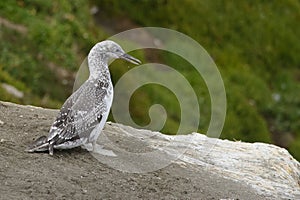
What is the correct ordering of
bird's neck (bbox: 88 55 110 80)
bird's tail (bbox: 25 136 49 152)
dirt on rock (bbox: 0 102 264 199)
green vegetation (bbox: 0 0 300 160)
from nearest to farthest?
dirt on rock (bbox: 0 102 264 199) < bird's tail (bbox: 25 136 49 152) < bird's neck (bbox: 88 55 110 80) < green vegetation (bbox: 0 0 300 160)

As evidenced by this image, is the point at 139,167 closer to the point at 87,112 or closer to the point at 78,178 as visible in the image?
the point at 87,112

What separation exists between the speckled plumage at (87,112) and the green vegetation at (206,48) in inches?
416

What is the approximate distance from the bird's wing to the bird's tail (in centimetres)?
14

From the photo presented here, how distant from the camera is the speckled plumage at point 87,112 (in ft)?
40.5

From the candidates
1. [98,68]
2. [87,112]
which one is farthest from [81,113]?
[98,68]

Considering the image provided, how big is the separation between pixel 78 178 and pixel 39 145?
97 centimetres

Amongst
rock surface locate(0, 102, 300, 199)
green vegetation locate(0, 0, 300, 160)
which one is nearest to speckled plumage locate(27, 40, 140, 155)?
rock surface locate(0, 102, 300, 199)

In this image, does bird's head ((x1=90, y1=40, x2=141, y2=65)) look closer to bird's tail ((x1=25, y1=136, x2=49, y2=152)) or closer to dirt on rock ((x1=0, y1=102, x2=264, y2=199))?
dirt on rock ((x1=0, y1=102, x2=264, y2=199))

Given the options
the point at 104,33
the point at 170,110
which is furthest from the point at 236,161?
the point at 104,33

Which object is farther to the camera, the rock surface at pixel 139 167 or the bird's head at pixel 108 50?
the bird's head at pixel 108 50

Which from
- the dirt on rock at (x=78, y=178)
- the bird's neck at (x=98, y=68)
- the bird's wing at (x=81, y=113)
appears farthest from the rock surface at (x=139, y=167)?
the bird's neck at (x=98, y=68)

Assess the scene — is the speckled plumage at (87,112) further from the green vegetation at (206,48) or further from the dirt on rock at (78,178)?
the green vegetation at (206,48)

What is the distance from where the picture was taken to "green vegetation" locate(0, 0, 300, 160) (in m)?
26.8

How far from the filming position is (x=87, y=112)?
1273 cm
